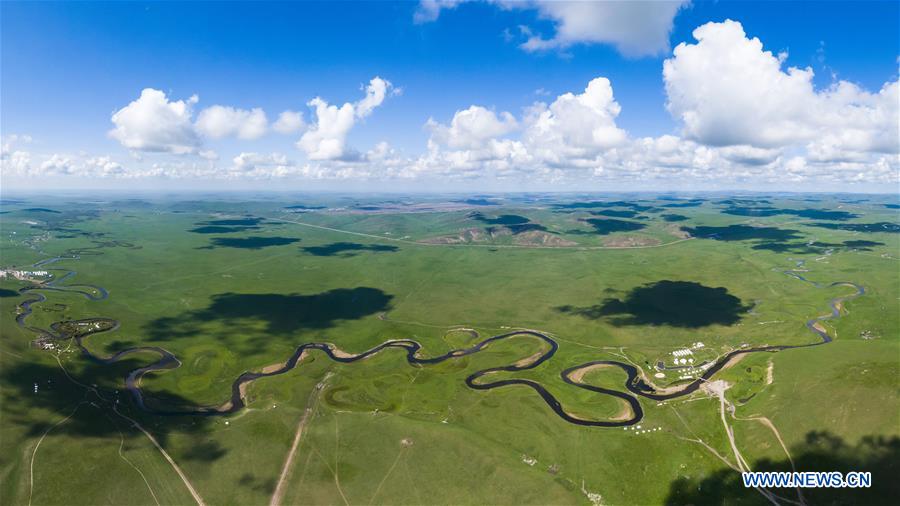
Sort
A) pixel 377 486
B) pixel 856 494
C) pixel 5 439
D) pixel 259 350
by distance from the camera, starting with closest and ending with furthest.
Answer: pixel 856 494 → pixel 377 486 → pixel 5 439 → pixel 259 350

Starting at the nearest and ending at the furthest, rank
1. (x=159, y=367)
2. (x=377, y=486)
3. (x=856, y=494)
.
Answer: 1. (x=856, y=494)
2. (x=377, y=486)
3. (x=159, y=367)

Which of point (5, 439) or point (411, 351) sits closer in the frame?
point (5, 439)

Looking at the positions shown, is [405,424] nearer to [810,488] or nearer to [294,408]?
[294,408]

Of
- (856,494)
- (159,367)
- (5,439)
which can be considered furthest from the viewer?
(159,367)

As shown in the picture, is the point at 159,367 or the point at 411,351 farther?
the point at 411,351

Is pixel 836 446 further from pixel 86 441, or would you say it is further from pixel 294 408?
pixel 86 441

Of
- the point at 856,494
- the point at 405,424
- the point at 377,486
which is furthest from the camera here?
the point at 405,424

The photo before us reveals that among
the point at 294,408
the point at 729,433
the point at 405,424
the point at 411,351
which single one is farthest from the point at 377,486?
the point at 729,433

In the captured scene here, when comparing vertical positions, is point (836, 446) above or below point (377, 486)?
above

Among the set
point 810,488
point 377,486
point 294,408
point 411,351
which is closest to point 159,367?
point 294,408
